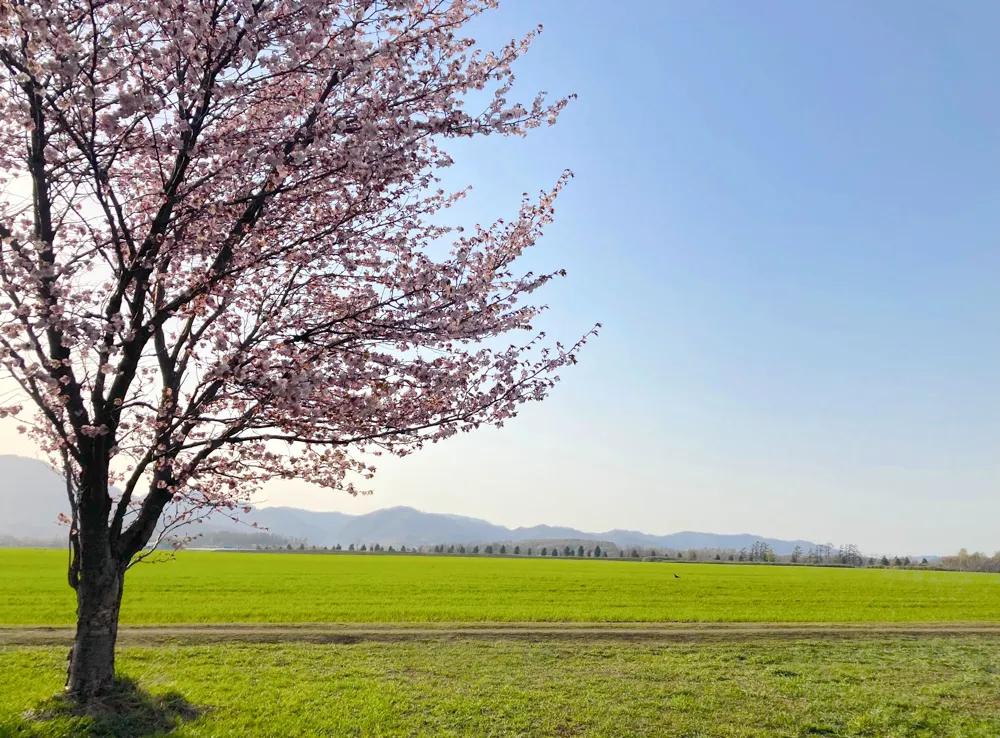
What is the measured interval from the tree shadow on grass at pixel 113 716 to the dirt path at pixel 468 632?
7.54 metres

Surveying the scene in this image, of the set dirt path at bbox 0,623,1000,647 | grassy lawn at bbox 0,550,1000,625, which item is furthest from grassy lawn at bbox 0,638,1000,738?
grassy lawn at bbox 0,550,1000,625

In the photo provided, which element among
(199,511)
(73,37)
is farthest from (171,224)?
(199,511)

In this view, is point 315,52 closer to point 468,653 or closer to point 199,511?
point 199,511

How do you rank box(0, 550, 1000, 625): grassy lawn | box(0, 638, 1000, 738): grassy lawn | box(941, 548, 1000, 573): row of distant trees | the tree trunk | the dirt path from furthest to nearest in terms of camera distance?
box(941, 548, 1000, 573): row of distant trees
box(0, 550, 1000, 625): grassy lawn
the dirt path
box(0, 638, 1000, 738): grassy lawn
the tree trunk

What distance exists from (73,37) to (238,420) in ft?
17.3

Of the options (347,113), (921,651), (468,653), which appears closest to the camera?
(347,113)

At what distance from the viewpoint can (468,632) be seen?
2130cm

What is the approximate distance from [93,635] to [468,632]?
1215 centimetres

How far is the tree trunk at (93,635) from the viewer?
36.3 ft

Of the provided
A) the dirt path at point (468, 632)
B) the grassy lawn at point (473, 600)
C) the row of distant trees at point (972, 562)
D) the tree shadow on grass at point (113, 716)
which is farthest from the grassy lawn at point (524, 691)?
the row of distant trees at point (972, 562)

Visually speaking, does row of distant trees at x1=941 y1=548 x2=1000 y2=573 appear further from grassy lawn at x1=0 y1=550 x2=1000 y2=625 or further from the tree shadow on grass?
the tree shadow on grass

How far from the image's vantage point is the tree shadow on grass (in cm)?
995

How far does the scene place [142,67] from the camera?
30.1 feet

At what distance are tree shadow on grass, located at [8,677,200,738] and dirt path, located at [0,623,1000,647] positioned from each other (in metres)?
7.54
